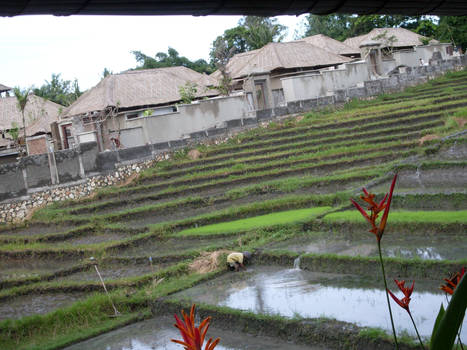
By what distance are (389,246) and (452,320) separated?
7204 mm

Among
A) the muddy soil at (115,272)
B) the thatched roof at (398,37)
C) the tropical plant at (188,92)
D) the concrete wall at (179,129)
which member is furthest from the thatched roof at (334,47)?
the muddy soil at (115,272)

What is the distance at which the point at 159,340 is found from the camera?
7008 millimetres

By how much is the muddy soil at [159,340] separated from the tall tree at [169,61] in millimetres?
36464

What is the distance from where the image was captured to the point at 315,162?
15977mm

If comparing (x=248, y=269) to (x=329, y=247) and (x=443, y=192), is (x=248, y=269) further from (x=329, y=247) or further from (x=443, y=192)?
(x=443, y=192)

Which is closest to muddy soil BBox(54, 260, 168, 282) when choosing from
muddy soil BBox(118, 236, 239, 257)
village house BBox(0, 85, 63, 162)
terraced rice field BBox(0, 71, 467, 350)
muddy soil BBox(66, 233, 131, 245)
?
terraced rice field BBox(0, 71, 467, 350)

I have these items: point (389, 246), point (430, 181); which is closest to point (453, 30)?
point (430, 181)

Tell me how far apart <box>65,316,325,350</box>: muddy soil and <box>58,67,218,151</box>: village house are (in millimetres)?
13931

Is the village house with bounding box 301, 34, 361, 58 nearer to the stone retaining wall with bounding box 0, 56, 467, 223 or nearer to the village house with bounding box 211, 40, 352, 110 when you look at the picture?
the village house with bounding box 211, 40, 352, 110

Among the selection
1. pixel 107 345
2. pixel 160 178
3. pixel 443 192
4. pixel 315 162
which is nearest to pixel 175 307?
pixel 107 345

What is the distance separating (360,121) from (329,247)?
10.2 meters

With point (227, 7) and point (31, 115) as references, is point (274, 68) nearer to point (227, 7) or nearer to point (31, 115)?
point (31, 115)

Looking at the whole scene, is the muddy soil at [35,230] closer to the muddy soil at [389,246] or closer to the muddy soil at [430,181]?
the muddy soil at [389,246]

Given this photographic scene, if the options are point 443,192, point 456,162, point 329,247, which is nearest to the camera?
point 329,247
